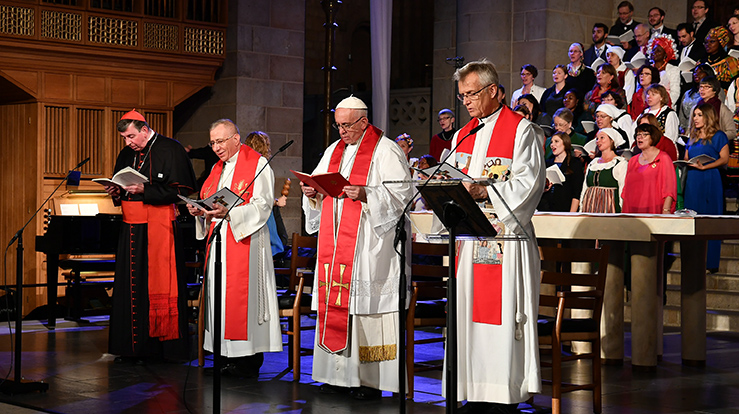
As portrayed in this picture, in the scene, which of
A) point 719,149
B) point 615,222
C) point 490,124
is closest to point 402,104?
point 719,149

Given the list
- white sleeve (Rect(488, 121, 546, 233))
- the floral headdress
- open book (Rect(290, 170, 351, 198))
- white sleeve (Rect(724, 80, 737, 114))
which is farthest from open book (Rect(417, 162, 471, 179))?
the floral headdress

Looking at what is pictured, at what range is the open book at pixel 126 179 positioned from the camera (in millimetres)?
6547

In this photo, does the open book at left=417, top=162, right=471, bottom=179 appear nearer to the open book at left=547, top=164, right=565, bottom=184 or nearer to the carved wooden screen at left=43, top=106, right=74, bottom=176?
the open book at left=547, top=164, right=565, bottom=184

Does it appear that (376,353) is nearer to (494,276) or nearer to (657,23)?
(494,276)

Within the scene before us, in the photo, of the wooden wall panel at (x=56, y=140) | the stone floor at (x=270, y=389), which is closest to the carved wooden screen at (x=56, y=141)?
the wooden wall panel at (x=56, y=140)

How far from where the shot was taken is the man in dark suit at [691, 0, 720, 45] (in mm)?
10820

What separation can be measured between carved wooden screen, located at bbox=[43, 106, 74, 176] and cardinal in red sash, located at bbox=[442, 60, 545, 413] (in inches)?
314

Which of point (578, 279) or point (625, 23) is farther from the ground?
point (625, 23)

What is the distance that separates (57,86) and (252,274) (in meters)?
6.32

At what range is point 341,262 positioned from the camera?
579 cm

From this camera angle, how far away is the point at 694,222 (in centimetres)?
638

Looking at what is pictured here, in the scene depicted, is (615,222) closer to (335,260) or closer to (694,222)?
(694,222)

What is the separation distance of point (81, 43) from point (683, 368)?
7.97 m

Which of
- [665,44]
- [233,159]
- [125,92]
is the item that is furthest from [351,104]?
[125,92]
